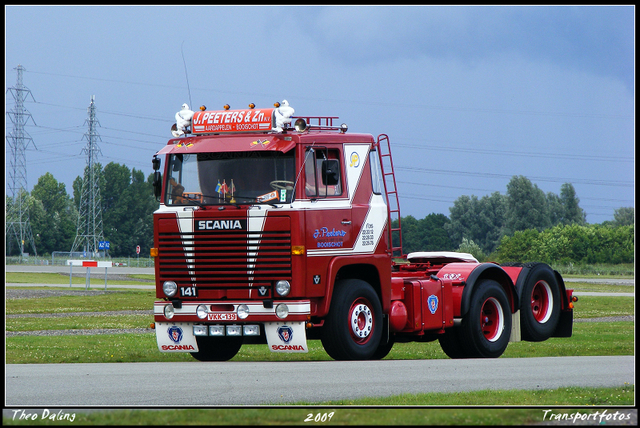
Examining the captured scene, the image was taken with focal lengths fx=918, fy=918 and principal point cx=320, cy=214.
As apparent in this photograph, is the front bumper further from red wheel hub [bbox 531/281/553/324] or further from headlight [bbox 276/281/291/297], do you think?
red wheel hub [bbox 531/281/553/324]

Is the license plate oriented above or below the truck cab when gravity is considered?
below

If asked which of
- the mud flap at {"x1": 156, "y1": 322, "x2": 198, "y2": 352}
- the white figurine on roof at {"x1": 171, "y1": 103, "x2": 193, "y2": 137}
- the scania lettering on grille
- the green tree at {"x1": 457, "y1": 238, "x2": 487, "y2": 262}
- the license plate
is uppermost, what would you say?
the white figurine on roof at {"x1": 171, "y1": 103, "x2": 193, "y2": 137}

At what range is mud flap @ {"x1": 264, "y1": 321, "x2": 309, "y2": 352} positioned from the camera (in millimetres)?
12695

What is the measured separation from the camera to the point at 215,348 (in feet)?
48.4

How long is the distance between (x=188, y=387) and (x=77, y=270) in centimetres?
6500

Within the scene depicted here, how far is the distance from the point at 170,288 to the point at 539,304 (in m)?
7.75

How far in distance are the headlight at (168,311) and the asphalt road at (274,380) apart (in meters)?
0.72

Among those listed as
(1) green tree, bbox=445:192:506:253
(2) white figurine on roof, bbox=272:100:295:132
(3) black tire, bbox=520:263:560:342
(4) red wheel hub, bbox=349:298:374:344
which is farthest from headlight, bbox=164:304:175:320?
(1) green tree, bbox=445:192:506:253

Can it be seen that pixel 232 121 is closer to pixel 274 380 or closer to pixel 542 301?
pixel 274 380

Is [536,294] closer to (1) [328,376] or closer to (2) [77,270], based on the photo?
(1) [328,376]

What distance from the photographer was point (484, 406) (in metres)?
8.70

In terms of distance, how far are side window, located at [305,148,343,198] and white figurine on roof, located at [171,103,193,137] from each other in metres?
2.20

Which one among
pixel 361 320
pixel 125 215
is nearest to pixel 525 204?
pixel 125 215

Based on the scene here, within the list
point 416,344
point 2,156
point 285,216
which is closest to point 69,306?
point 416,344
